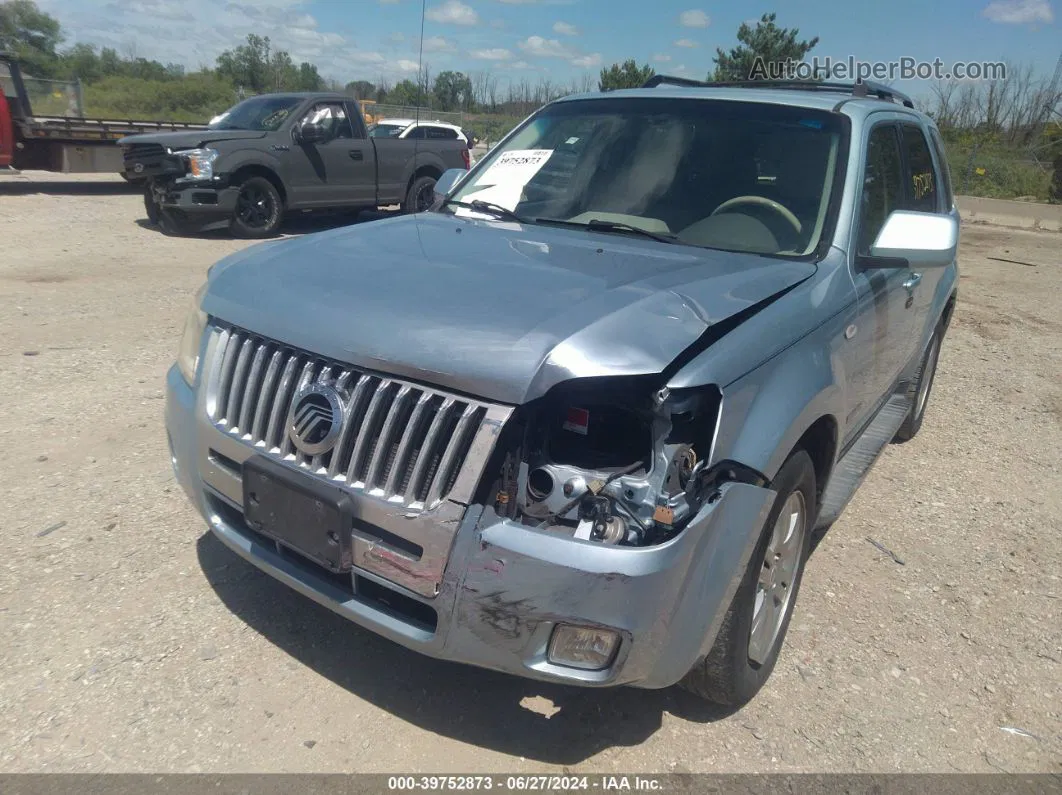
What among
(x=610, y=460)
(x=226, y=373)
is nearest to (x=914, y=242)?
(x=610, y=460)

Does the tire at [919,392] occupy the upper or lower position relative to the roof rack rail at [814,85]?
lower

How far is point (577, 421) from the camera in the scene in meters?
2.17

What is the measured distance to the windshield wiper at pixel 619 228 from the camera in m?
3.20

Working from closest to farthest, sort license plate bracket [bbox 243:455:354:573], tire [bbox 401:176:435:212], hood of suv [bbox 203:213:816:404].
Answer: hood of suv [bbox 203:213:816:404]
license plate bracket [bbox 243:455:354:573]
tire [bbox 401:176:435:212]

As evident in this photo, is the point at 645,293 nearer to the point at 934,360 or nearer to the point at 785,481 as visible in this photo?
the point at 785,481

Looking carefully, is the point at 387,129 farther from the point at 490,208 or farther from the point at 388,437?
the point at 388,437

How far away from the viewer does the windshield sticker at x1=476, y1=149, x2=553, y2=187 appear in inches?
152

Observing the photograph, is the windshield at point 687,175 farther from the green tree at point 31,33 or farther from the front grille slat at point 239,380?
the green tree at point 31,33

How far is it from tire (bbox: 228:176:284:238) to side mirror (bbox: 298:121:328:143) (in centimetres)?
75

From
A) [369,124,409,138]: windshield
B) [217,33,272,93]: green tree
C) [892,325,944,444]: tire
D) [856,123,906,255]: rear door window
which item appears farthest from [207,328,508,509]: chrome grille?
[217,33,272,93]: green tree

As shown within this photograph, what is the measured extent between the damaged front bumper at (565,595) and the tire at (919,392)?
319 centimetres

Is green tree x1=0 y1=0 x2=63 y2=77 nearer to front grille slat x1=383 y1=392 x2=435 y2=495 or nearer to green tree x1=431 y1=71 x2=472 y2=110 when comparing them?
green tree x1=431 y1=71 x2=472 y2=110

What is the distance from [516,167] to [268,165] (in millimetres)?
8000

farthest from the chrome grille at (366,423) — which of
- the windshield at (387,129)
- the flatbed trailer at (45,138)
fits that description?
the flatbed trailer at (45,138)
